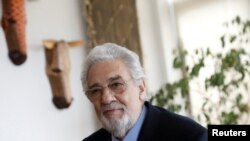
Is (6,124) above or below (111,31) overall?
below

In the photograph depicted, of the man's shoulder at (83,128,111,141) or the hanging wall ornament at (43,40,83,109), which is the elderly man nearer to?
the man's shoulder at (83,128,111,141)

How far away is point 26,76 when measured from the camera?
2527 millimetres

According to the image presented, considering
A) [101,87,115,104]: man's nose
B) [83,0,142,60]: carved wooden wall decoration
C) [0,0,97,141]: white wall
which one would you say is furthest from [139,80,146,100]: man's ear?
[83,0,142,60]: carved wooden wall decoration

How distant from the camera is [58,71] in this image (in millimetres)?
2631

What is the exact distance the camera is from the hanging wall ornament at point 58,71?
2.62 metres

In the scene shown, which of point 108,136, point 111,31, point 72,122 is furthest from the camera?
point 111,31

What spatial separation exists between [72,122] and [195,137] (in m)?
1.64

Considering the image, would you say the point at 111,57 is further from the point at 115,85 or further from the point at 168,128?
the point at 168,128

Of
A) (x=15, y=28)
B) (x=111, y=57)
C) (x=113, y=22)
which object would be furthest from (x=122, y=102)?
(x=113, y=22)

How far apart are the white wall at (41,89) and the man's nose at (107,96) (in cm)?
118

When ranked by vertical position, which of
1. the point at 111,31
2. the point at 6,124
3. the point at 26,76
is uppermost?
the point at 111,31

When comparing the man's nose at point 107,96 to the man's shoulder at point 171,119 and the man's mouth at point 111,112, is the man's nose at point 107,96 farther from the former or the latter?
the man's shoulder at point 171,119

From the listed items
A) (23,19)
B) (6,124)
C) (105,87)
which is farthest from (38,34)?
(105,87)

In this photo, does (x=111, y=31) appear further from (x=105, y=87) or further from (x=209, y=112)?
(x=105, y=87)
